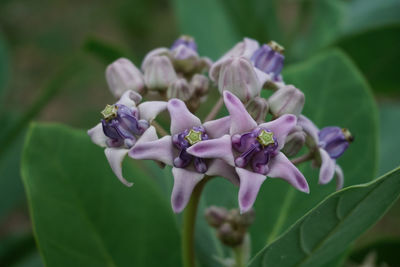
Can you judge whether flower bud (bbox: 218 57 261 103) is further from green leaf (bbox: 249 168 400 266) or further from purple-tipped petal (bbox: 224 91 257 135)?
green leaf (bbox: 249 168 400 266)

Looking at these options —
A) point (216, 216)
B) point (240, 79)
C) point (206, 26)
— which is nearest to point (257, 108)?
point (240, 79)

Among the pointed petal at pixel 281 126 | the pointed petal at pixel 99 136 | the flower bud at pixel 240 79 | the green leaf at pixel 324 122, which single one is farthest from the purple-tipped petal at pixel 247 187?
the green leaf at pixel 324 122

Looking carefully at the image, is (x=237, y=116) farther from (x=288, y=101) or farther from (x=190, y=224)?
(x=190, y=224)

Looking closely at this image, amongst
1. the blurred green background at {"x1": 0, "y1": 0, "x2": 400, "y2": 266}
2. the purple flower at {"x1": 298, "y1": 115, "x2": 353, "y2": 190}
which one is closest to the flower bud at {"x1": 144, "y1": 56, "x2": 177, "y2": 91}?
the purple flower at {"x1": 298, "y1": 115, "x2": 353, "y2": 190}

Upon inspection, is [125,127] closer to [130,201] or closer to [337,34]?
[130,201]

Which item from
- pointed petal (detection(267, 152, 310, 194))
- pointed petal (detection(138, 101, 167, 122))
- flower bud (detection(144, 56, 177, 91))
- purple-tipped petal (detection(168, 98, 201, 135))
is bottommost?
pointed petal (detection(267, 152, 310, 194))

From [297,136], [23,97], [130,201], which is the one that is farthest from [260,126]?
[23,97]

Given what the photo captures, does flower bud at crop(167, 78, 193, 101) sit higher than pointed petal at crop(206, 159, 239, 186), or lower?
higher
